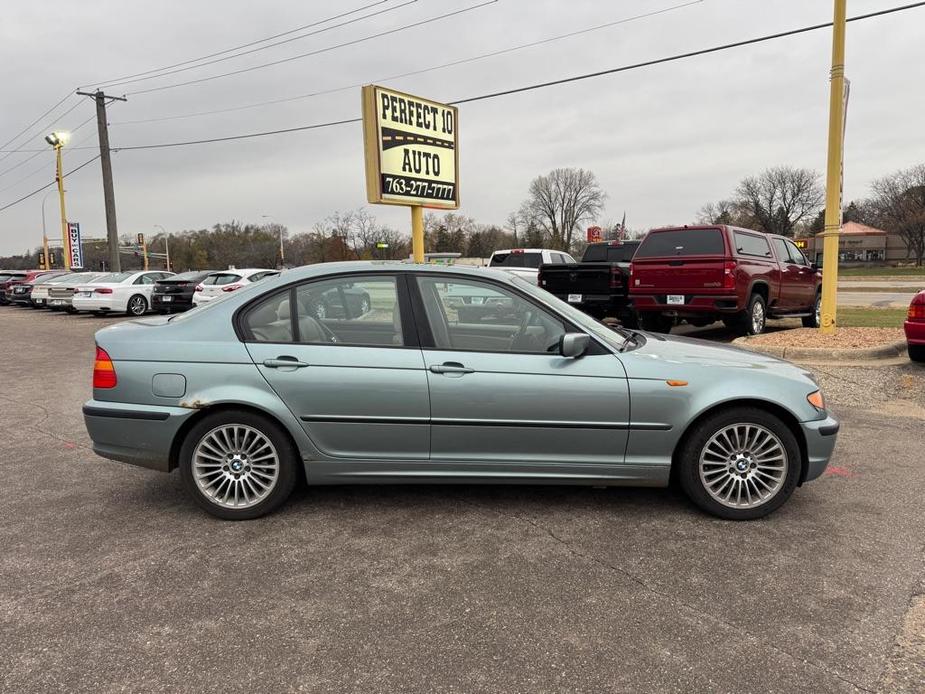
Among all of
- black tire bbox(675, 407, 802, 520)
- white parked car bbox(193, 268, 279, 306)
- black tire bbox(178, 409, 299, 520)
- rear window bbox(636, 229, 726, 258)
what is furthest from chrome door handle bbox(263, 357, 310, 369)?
white parked car bbox(193, 268, 279, 306)

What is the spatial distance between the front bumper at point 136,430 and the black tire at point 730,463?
2963 mm

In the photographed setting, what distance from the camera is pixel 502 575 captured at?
3.07 meters

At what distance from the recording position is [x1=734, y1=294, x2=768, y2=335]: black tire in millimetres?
9922

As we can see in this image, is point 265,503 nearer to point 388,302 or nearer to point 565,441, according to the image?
point 388,302

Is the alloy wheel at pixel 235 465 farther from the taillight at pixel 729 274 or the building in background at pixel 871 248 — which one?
the building in background at pixel 871 248

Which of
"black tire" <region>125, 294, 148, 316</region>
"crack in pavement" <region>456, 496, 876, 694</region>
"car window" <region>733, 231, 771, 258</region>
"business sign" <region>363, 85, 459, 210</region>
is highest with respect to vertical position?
"business sign" <region>363, 85, 459, 210</region>

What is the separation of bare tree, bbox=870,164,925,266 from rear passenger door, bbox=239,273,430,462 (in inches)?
3000

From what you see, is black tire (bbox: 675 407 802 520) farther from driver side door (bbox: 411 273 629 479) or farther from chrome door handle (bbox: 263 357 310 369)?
chrome door handle (bbox: 263 357 310 369)

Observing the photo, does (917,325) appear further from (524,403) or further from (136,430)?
(136,430)

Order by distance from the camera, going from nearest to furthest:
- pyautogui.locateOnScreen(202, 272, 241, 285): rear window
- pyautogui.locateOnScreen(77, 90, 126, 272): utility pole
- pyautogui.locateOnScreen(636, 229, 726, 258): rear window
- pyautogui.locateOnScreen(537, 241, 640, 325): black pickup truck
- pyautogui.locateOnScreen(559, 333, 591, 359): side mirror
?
pyautogui.locateOnScreen(559, 333, 591, 359): side mirror, pyautogui.locateOnScreen(636, 229, 726, 258): rear window, pyautogui.locateOnScreen(537, 241, 640, 325): black pickup truck, pyautogui.locateOnScreen(202, 272, 241, 285): rear window, pyautogui.locateOnScreen(77, 90, 126, 272): utility pole

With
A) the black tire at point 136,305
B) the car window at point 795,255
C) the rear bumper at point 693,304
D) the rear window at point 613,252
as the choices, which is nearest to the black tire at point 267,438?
the rear bumper at point 693,304

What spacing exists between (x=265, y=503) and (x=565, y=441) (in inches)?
72.4

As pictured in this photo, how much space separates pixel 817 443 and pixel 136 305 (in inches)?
818

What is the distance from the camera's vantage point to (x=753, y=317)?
10141 mm
